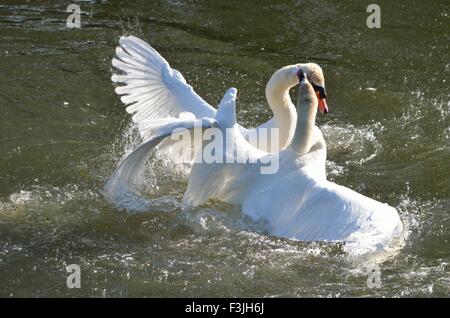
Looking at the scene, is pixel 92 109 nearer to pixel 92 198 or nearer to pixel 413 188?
pixel 92 198

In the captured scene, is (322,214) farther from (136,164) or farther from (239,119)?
(239,119)

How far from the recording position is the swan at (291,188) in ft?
24.1

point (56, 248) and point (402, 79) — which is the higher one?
point (402, 79)

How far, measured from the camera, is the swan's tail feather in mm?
7363

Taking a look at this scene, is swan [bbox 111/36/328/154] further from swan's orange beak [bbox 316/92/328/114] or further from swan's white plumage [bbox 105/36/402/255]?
swan's white plumage [bbox 105/36/402/255]

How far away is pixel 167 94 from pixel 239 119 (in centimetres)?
161

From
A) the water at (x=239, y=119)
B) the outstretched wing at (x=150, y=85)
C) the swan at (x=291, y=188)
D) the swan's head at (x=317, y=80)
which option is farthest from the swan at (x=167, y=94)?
the water at (x=239, y=119)

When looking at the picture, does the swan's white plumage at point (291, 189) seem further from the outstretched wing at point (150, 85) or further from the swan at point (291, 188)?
the outstretched wing at point (150, 85)

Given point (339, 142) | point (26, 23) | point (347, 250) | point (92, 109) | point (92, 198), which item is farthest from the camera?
point (26, 23)

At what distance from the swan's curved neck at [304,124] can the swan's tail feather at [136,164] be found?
0.78m

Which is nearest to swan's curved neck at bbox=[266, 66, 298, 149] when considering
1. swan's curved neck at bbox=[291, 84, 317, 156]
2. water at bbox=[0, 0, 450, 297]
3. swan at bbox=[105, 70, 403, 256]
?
swan at bbox=[105, 70, 403, 256]

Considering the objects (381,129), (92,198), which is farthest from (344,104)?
(92,198)

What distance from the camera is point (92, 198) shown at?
28.0 feet
